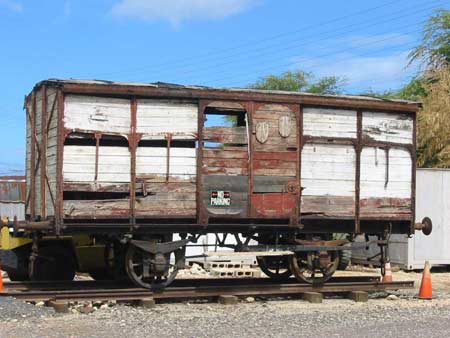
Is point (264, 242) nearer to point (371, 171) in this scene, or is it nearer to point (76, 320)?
point (371, 171)

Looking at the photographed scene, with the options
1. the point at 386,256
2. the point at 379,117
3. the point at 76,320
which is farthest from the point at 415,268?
the point at 76,320

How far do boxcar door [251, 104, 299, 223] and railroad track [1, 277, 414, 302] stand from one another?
134 cm

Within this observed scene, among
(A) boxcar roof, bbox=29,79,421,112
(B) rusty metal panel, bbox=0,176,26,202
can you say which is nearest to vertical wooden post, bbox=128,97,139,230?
(A) boxcar roof, bbox=29,79,421,112

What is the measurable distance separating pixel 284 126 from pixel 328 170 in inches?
48.6

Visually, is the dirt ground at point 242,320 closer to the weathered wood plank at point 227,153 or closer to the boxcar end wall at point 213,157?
the boxcar end wall at point 213,157

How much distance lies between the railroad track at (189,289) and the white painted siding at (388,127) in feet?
9.24

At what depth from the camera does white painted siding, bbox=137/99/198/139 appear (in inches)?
455

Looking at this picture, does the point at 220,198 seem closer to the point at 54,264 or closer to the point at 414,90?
the point at 54,264

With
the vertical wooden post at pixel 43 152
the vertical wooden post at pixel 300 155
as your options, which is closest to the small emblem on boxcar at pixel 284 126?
the vertical wooden post at pixel 300 155

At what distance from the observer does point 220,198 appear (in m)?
11.9

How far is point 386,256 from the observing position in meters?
13.4

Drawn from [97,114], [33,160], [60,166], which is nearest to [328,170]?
[97,114]

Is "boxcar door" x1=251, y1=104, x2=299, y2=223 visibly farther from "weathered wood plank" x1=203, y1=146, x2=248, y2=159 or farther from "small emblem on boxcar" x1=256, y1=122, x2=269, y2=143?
"weathered wood plank" x1=203, y1=146, x2=248, y2=159

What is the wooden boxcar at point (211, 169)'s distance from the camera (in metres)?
11.3
